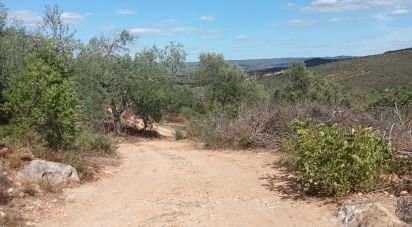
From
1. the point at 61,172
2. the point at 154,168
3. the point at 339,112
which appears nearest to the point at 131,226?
the point at 61,172

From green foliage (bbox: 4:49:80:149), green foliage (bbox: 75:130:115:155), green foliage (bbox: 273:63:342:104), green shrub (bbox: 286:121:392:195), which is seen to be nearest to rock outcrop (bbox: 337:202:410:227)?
green shrub (bbox: 286:121:392:195)

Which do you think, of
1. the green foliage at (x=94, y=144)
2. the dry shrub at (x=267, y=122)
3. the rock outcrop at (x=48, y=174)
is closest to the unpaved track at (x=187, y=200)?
the rock outcrop at (x=48, y=174)

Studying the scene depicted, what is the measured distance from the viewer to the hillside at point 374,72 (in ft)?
171

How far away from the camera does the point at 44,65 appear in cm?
1302

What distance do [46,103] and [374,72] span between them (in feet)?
177

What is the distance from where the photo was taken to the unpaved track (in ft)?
26.9

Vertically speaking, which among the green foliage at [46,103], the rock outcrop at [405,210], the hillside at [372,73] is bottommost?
the hillside at [372,73]

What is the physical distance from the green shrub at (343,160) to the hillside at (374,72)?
39.4 meters

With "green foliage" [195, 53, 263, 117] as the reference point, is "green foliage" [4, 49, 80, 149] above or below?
above

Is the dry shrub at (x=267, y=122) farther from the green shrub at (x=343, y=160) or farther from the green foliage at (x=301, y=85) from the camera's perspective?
the green foliage at (x=301, y=85)

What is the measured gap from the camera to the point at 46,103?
12406 millimetres

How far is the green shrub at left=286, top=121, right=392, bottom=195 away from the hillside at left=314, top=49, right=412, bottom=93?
39.4 meters

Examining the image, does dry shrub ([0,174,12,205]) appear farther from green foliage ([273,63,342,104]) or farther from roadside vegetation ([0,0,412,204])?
green foliage ([273,63,342,104])

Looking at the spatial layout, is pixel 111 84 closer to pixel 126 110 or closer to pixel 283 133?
pixel 126 110
